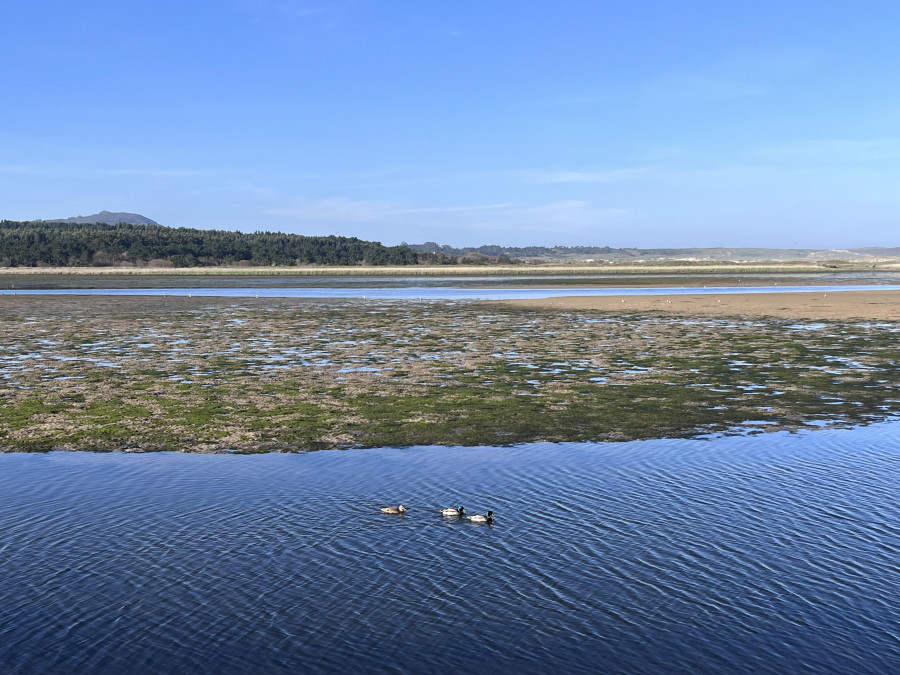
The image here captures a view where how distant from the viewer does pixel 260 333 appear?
154ft

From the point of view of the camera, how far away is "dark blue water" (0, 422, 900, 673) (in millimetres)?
9500

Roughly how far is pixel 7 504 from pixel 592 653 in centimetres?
1124

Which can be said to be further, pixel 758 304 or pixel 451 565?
pixel 758 304

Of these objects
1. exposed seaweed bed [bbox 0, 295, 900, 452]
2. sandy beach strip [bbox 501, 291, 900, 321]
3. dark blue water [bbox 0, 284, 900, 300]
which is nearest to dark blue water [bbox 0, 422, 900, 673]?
exposed seaweed bed [bbox 0, 295, 900, 452]

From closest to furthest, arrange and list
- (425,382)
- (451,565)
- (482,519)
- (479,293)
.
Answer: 1. (451,565)
2. (482,519)
3. (425,382)
4. (479,293)

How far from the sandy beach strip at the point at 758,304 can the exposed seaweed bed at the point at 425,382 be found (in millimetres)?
7641

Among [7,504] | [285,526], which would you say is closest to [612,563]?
[285,526]

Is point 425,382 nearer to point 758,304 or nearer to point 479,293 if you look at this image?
point 758,304

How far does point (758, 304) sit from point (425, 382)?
161 ft

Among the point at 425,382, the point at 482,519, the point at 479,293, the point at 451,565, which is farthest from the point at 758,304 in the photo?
the point at 451,565

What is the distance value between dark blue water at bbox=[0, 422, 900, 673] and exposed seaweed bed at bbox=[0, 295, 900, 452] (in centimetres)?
277

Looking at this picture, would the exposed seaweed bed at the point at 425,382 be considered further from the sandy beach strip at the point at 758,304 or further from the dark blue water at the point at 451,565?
the sandy beach strip at the point at 758,304

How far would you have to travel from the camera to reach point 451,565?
1197 cm

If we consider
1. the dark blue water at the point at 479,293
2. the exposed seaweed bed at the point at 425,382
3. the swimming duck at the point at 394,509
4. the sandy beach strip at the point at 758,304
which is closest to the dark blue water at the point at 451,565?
the swimming duck at the point at 394,509
